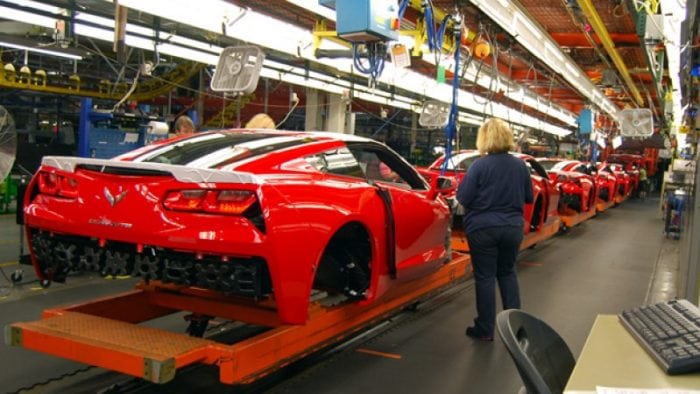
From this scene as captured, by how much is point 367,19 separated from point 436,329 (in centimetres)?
244

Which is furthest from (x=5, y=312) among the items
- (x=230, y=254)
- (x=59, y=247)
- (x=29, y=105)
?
(x=29, y=105)

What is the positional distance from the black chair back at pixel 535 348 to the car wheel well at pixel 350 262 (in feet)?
6.11

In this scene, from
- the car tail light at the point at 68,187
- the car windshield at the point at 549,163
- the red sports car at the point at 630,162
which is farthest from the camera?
the red sports car at the point at 630,162

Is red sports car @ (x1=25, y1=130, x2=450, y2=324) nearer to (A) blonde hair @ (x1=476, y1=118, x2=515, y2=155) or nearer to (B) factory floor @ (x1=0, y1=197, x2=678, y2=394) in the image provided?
(B) factory floor @ (x1=0, y1=197, x2=678, y2=394)

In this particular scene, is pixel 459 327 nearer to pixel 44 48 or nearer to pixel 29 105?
pixel 44 48

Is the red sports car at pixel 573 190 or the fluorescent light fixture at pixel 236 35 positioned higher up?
the fluorescent light fixture at pixel 236 35

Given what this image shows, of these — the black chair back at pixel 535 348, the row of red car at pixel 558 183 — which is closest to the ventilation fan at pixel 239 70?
the row of red car at pixel 558 183

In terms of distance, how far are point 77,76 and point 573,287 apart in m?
10.1

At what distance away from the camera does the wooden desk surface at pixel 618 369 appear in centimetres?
144

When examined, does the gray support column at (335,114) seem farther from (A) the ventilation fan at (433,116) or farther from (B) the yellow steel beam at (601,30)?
(B) the yellow steel beam at (601,30)

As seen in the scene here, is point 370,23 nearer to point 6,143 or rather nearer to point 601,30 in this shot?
point 6,143

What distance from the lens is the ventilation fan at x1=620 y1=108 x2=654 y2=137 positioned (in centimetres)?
1130

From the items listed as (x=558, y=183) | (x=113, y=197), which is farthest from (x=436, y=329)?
(x=558, y=183)

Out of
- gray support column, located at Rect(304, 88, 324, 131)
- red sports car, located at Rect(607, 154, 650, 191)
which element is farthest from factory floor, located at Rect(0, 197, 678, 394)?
red sports car, located at Rect(607, 154, 650, 191)
